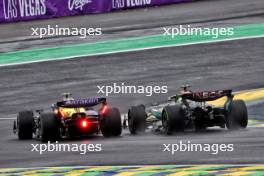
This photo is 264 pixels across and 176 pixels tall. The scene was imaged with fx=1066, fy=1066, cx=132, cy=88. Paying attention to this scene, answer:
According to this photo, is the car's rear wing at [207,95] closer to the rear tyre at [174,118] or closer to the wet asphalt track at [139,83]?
the rear tyre at [174,118]

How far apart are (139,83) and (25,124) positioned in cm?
948

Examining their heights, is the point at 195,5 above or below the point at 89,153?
above

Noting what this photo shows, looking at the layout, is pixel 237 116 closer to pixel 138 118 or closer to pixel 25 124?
pixel 138 118

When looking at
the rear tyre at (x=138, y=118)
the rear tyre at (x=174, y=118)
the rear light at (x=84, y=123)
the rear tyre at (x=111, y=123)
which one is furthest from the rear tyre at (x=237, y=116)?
the rear light at (x=84, y=123)

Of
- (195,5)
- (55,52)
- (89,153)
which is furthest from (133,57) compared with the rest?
(89,153)

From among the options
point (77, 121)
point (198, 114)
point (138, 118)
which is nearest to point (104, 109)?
point (77, 121)

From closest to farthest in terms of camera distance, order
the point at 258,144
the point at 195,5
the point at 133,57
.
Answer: the point at 258,144 → the point at 133,57 → the point at 195,5

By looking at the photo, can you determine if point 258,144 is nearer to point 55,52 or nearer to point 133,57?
point 133,57

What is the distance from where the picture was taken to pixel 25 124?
22812 mm

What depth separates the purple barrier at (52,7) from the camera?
46.1 metres

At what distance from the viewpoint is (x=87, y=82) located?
32531 mm

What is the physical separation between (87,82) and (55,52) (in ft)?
21.6

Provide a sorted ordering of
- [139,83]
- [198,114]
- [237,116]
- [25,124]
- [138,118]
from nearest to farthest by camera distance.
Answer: [237,116]
[198,114]
[138,118]
[25,124]
[139,83]

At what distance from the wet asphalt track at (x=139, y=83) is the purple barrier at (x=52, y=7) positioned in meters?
→ 9.97
